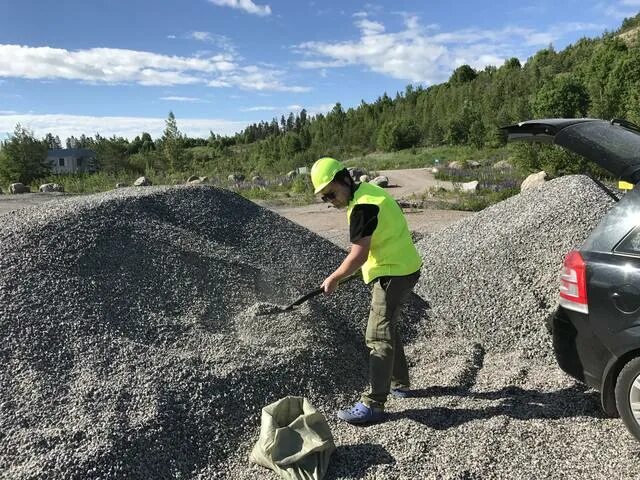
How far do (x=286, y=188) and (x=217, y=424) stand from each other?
19457mm

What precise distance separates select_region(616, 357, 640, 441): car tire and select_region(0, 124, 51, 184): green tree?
3356 centimetres

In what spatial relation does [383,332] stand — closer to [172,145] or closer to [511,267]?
[511,267]

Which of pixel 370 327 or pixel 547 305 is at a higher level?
pixel 370 327

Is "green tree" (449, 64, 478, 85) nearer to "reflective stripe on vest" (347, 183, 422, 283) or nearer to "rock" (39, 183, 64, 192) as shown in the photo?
"rock" (39, 183, 64, 192)

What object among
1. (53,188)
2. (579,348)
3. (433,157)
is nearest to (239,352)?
(579,348)

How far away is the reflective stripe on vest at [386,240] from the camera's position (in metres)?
3.28

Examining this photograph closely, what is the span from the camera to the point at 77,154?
225 feet

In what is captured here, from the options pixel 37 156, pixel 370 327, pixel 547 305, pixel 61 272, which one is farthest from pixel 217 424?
pixel 37 156

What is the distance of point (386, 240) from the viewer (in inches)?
132

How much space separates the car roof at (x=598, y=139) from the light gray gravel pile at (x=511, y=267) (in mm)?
1918

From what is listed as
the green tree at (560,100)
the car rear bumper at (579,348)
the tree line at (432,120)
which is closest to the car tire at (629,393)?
the car rear bumper at (579,348)

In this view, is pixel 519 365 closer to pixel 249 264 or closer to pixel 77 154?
pixel 249 264

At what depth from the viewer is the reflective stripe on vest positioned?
3.28 metres

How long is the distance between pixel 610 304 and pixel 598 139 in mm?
1156
